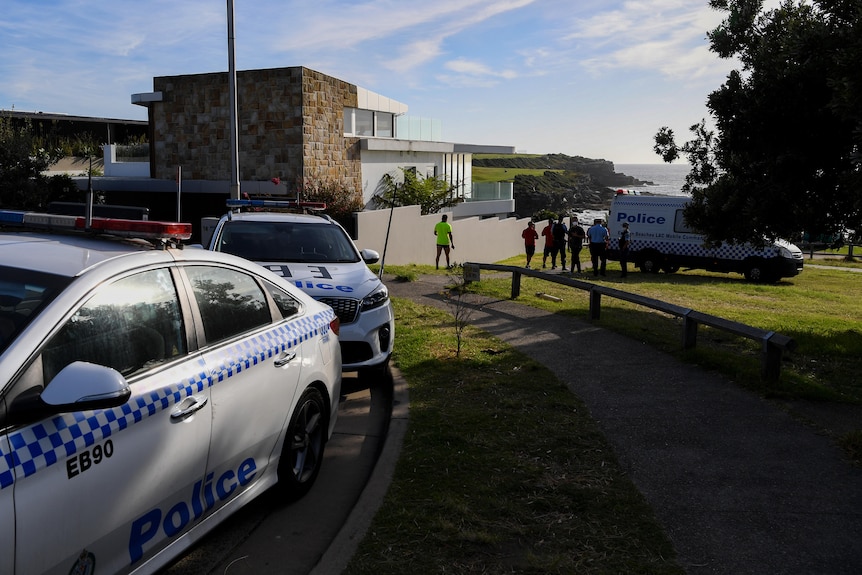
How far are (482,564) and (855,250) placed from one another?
51400 mm

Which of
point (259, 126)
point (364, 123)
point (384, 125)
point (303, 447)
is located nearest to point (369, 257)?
point (303, 447)

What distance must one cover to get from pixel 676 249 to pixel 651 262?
3.19 ft

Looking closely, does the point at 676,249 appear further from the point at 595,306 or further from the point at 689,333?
the point at 689,333

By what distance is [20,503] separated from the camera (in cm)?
272

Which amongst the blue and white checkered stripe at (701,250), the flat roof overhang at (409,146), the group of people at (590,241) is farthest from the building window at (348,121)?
the blue and white checkered stripe at (701,250)

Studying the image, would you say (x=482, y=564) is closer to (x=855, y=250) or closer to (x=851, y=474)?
(x=851, y=474)

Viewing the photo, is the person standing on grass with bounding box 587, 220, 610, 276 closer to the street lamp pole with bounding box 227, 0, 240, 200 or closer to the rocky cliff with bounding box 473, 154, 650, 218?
the street lamp pole with bounding box 227, 0, 240, 200

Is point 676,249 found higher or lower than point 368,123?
lower

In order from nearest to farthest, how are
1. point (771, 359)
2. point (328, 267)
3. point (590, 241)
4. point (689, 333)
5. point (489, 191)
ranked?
point (771, 359) < point (328, 267) < point (689, 333) < point (590, 241) < point (489, 191)

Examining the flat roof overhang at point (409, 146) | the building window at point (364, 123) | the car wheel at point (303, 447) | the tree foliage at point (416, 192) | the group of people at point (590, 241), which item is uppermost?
the building window at point (364, 123)

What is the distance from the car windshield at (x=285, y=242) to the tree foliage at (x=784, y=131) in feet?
20.0

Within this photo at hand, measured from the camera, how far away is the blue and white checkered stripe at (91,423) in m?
2.76

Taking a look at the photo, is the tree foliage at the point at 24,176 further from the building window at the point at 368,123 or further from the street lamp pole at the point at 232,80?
the building window at the point at 368,123

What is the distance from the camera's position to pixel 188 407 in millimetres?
3758
